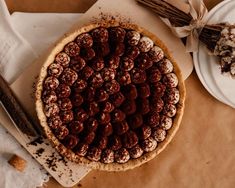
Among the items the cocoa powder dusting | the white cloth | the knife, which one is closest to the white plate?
the cocoa powder dusting

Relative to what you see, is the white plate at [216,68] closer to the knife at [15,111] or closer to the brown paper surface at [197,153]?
the brown paper surface at [197,153]

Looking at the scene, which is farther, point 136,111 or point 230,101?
point 230,101

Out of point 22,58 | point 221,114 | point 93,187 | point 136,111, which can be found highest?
point 22,58

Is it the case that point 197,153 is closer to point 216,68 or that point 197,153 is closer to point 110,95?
point 216,68

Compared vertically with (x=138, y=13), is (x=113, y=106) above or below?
below

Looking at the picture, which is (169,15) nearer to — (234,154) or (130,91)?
(130,91)

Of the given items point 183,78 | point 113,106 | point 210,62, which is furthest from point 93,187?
point 210,62

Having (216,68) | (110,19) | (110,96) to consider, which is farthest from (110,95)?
(216,68)
